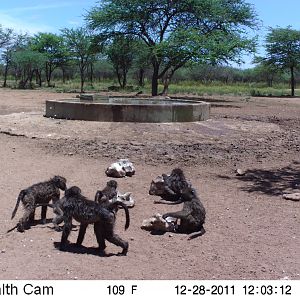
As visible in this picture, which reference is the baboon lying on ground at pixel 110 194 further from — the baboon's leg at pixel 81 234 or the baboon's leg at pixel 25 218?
the baboon's leg at pixel 25 218

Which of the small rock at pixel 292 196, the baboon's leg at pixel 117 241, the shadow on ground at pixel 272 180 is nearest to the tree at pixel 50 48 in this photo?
the shadow on ground at pixel 272 180

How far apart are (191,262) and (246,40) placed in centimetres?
2650

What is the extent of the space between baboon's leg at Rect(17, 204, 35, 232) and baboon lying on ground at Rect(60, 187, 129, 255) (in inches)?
27.6

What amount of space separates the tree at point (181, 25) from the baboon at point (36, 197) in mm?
22960

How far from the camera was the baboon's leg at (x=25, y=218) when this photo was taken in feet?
18.4

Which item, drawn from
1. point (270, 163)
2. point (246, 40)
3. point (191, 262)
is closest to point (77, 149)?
point (270, 163)

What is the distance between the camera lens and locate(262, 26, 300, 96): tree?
46469 mm

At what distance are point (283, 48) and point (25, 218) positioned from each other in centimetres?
4455

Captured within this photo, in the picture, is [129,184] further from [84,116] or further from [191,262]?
[84,116]

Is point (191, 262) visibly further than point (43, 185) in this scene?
No

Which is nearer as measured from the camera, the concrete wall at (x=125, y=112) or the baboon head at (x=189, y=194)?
the baboon head at (x=189, y=194)

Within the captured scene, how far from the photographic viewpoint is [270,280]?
14.5 ft

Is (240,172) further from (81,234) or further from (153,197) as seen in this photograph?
(81,234)

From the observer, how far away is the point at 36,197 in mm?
5855
